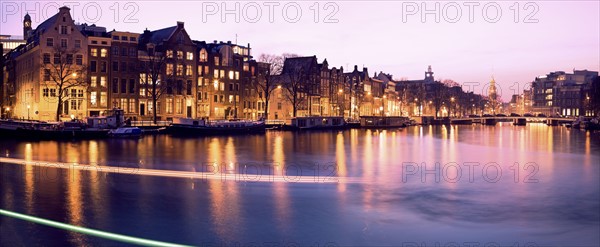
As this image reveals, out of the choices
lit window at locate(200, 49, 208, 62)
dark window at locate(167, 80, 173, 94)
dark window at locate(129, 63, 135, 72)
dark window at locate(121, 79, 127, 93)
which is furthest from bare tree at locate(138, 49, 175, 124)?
lit window at locate(200, 49, 208, 62)

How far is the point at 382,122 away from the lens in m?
131

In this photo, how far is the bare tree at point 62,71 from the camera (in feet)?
262

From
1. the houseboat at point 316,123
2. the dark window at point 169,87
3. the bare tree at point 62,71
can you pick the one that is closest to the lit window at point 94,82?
the bare tree at point 62,71

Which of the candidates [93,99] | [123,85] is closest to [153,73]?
[123,85]

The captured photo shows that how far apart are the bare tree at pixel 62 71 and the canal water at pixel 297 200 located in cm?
3980

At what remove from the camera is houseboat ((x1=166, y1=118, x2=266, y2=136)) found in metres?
78.1

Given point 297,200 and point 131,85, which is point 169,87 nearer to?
point 131,85

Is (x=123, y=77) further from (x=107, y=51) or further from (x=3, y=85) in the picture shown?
(x=3, y=85)

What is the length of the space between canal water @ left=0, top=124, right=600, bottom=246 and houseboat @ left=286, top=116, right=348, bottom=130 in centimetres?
5763

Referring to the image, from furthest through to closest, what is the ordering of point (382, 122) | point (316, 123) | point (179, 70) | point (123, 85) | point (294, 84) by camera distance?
point (382, 122) < point (294, 84) < point (316, 123) < point (179, 70) < point (123, 85)

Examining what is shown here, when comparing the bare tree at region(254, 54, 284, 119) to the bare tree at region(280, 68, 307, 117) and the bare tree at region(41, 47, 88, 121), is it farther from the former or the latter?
the bare tree at region(41, 47, 88, 121)

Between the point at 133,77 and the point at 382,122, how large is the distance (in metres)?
65.0

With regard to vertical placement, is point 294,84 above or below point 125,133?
above

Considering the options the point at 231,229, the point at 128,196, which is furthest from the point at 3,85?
the point at 231,229
